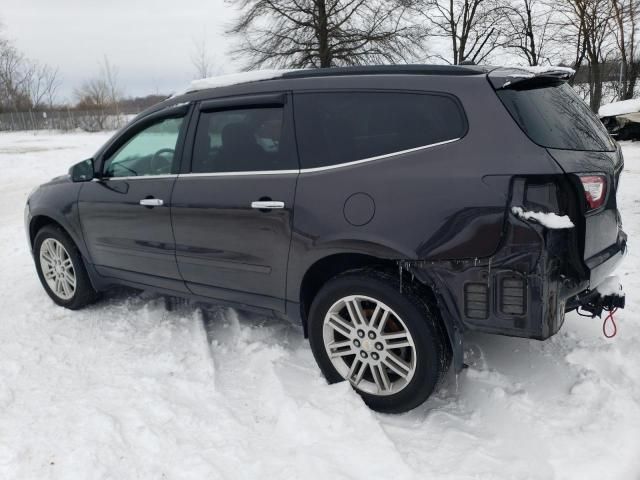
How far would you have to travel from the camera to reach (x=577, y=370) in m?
3.13

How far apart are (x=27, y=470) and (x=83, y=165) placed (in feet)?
7.85

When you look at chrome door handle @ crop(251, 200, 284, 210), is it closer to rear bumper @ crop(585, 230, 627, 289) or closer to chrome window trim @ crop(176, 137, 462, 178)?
chrome window trim @ crop(176, 137, 462, 178)

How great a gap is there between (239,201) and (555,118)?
5.85 ft

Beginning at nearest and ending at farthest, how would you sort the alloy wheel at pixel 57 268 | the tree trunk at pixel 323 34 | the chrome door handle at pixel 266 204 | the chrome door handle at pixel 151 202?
the chrome door handle at pixel 266 204, the chrome door handle at pixel 151 202, the alloy wheel at pixel 57 268, the tree trunk at pixel 323 34

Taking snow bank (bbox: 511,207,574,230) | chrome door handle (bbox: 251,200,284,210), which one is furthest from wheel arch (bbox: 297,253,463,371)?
snow bank (bbox: 511,207,574,230)

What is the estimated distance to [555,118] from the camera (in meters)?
2.68

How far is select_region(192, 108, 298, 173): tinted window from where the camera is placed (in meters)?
3.15

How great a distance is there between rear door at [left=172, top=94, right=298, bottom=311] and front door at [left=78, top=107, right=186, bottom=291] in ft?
0.50

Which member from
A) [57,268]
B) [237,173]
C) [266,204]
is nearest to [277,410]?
[266,204]

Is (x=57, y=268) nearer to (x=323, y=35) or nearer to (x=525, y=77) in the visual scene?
(x=525, y=77)

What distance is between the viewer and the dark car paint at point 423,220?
241cm

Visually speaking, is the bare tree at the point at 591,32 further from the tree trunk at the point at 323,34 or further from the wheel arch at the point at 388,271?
the wheel arch at the point at 388,271

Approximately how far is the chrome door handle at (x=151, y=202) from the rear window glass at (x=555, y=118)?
2.26m

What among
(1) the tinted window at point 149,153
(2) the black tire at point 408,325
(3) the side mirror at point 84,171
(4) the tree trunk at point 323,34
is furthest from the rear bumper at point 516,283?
(4) the tree trunk at point 323,34
